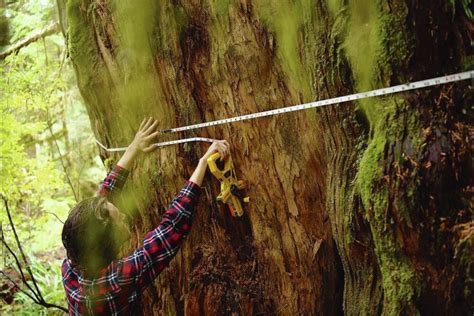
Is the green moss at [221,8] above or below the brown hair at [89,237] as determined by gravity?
above

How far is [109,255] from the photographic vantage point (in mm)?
2961

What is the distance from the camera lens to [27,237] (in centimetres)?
834

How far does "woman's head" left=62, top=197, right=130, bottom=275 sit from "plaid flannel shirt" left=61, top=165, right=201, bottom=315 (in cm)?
9

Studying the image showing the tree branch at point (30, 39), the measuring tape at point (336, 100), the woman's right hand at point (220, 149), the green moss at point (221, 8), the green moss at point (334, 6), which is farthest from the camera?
the tree branch at point (30, 39)

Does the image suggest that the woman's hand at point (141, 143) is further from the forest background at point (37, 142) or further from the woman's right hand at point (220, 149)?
the forest background at point (37, 142)

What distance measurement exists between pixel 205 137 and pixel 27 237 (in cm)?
645

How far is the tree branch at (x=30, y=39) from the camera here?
6.56 m

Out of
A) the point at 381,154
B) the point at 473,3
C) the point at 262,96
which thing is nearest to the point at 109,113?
A: the point at 262,96

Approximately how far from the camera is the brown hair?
2791mm

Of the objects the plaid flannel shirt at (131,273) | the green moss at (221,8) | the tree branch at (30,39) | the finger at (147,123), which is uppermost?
the tree branch at (30,39)

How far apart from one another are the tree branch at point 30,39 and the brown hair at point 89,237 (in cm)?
462

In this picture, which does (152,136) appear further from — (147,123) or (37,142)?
(37,142)

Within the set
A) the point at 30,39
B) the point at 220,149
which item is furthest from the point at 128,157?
the point at 30,39

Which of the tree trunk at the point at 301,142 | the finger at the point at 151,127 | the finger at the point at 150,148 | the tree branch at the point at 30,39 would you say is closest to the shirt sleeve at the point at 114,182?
the tree trunk at the point at 301,142
